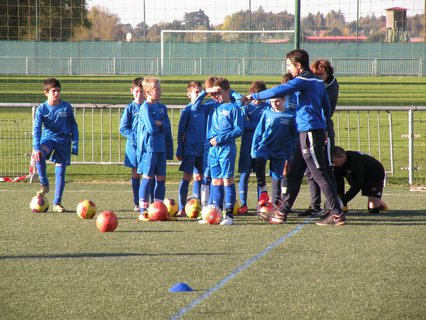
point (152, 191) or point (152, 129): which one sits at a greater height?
point (152, 129)

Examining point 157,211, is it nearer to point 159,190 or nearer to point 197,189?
point 159,190

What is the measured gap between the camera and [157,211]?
429 inches

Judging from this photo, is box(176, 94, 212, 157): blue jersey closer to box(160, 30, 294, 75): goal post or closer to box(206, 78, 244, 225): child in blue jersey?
box(206, 78, 244, 225): child in blue jersey

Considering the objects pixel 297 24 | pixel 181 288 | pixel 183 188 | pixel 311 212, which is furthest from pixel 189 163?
pixel 297 24

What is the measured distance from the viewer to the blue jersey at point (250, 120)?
12.1 meters

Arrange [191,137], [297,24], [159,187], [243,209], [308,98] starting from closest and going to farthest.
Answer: [308,98]
[159,187]
[191,137]
[243,209]
[297,24]

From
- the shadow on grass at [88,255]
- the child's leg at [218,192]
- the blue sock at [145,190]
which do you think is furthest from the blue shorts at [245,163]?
the shadow on grass at [88,255]

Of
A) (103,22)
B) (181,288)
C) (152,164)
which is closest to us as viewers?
(181,288)

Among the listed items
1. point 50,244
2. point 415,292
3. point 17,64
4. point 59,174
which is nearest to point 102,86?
point 17,64

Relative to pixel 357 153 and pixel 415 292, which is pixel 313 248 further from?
pixel 357 153

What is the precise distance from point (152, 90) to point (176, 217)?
1.68 metres

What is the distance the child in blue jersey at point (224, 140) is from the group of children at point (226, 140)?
0.04ft

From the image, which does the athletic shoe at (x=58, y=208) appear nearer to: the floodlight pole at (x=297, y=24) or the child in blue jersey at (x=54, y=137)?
the child in blue jersey at (x=54, y=137)

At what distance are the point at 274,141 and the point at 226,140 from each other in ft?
3.84
